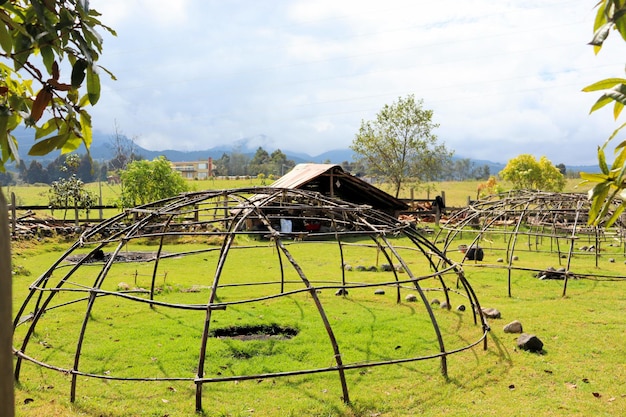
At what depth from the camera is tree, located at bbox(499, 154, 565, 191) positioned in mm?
41062

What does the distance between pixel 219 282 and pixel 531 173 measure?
31.7 metres

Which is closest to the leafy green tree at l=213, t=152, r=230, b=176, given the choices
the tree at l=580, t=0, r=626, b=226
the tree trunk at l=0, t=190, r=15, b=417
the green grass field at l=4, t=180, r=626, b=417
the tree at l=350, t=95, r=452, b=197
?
the tree at l=350, t=95, r=452, b=197

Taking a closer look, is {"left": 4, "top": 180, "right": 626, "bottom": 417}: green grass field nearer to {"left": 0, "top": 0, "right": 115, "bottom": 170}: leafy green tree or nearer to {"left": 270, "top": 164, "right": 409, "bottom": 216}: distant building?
{"left": 0, "top": 0, "right": 115, "bottom": 170}: leafy green tree

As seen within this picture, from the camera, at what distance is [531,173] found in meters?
41.0

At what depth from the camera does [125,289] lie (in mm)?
14141

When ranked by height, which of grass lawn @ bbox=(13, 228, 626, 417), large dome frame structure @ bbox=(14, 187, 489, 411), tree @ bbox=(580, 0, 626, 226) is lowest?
grass lawn @ bbox=(13, 228, 626, 417)

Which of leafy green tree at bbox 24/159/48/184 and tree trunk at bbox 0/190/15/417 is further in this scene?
leafy green tree at bbox 24/159/48/184

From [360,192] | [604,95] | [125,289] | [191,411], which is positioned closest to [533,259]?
[360,192]

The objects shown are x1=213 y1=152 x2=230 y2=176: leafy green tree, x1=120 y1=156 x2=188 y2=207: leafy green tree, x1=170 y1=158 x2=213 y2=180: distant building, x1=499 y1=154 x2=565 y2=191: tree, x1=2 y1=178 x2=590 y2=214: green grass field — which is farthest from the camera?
x1=213 y1=152 x2=230 y2=176: leafy green tree

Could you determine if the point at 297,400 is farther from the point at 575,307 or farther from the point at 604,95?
the point at 575,307

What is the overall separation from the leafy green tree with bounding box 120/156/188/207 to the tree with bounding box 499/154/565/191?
26.0 metres

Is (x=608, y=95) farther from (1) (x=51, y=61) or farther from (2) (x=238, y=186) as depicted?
(2) (x=238, y=186)

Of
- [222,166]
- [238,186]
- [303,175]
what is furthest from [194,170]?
[303,175]

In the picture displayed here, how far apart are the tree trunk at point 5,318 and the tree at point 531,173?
139 feet
